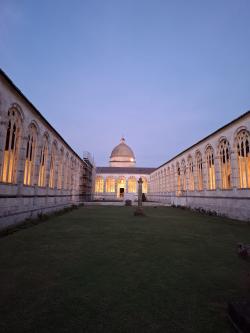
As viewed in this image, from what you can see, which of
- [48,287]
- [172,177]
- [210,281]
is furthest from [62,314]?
[172,177]

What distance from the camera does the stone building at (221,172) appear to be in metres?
15.6

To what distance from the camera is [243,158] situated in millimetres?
15875

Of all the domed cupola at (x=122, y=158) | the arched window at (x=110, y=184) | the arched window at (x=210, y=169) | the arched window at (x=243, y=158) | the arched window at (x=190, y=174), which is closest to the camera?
the arched window at (x=243, y=158)

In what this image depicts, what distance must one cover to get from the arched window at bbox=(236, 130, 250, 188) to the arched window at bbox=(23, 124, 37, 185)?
51.5 feet

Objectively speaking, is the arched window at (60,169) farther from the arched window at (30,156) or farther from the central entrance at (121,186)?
the central entrance at (121,186)

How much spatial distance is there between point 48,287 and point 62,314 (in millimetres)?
1074

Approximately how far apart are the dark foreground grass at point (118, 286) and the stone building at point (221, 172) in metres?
10.3

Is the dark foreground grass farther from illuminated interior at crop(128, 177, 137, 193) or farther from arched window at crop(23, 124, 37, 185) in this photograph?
illuminated interior at crop(128, 177, 137, 193)

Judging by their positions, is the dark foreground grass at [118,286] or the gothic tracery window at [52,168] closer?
the dark foreground grass at [118,286]

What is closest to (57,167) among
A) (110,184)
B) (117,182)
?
(110,184)

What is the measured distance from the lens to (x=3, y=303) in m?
3.39

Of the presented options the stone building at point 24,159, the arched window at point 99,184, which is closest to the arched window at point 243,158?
the stone building at point 24,159

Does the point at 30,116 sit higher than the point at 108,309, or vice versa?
the point at 30,116

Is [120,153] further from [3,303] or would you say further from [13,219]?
[3,303]
